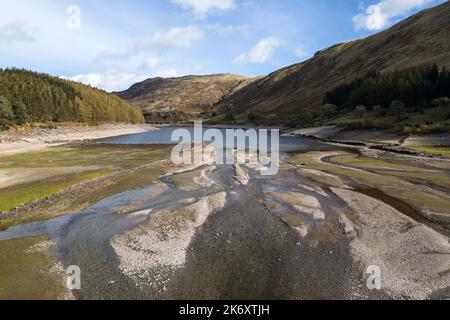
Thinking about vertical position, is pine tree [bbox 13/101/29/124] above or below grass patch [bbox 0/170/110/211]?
above

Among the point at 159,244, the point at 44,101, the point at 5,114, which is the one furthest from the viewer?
the point at 44,101

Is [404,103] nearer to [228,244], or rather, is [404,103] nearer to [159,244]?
[228,244]

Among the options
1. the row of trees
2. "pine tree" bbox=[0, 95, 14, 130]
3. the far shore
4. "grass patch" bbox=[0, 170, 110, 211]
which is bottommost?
"grass patch" bbox=[0, 170, 110, 211]

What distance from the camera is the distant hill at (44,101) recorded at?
374 ft

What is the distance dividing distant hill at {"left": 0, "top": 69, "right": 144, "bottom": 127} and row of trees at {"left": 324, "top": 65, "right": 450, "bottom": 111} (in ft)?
417

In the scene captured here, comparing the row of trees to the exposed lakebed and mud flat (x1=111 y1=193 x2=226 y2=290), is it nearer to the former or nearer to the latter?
the exposed lakebed

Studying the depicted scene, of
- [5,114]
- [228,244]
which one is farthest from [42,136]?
[228,244]

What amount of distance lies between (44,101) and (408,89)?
139330 millimetres

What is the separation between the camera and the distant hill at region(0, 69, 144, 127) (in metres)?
114

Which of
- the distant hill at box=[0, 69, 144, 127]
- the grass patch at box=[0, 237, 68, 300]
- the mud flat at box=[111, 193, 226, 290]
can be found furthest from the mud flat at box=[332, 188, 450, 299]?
the distant hill at box=[0, 69, 144, 127]

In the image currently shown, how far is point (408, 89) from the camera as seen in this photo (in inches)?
4348

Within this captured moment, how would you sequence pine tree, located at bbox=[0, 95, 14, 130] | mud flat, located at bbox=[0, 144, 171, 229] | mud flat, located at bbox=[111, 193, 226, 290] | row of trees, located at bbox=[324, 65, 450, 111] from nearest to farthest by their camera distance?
mud flat, located at bbox=[111, 193, 226, 290] → mud flat, located at bbox=[0, 144, 171, 229] → pine tree, located at bbox=[0, 95, 14, 130] → row of trees, located at bbox=[324, 65, 450, 111]

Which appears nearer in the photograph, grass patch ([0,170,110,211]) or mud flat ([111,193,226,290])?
mud flat ([111,193,226,290])
